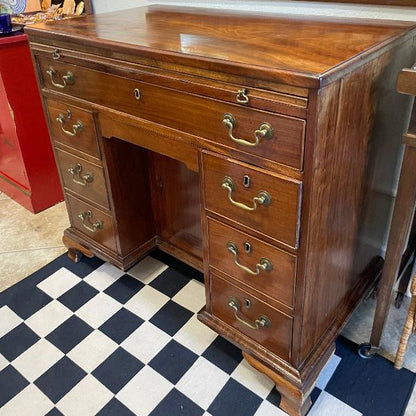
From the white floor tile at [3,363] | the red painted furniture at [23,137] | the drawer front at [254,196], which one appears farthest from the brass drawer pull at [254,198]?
the red painted furniture at [23,137]

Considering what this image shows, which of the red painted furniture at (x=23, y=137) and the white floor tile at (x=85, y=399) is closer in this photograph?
the white floor tile at (x=85, y=399)

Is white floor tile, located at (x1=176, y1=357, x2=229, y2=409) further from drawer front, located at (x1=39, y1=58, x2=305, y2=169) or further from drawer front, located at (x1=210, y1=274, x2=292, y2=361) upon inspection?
drawer front, located at (x1=39, y1=58, x2=305, y2=169)

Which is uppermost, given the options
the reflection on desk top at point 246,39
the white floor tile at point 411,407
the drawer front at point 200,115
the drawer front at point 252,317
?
the reflection on desk top at point 246,39

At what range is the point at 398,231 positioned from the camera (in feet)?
3.58

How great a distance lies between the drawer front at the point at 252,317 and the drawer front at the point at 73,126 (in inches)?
22.1

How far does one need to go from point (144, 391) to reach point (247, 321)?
37 cm

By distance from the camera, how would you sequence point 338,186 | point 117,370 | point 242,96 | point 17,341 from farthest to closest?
point 17,341, point 117,370, point 338,186, point 242,96

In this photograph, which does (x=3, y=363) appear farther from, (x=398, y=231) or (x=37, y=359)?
(x=398, y=231)

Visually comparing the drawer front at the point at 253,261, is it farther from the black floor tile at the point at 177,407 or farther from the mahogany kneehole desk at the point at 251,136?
the black floor tile at the point at 177,407

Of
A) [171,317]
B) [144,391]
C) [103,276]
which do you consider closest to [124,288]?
[103,276]

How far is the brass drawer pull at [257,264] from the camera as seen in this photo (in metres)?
1.01

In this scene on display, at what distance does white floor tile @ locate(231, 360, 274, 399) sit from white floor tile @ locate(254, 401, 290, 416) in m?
0.03

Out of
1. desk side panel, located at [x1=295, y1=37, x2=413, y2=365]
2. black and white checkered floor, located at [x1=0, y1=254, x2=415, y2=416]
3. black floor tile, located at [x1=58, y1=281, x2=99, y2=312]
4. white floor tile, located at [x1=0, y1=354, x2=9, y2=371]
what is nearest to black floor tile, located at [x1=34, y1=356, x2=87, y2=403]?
black and white checkered floor, located at [x1=0, y1=254, x2=415, y2=416]

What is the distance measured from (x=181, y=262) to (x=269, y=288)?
72 cm
